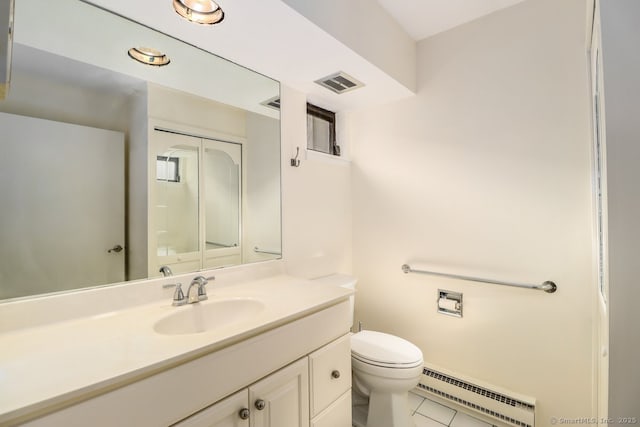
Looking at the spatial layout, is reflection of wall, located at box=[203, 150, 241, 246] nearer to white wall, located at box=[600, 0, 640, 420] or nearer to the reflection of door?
the reflection of door

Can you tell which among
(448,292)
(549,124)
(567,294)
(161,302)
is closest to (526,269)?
(567,294)

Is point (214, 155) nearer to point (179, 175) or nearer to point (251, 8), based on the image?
point (179, 175)

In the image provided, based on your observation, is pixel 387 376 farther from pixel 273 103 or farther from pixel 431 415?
pixel 273 103

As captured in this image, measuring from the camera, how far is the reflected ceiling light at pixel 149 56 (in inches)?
44.4

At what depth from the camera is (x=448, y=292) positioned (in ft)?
5.53

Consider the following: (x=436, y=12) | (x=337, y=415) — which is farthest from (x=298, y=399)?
(x=436, y=12)

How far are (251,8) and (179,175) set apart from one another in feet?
2.45

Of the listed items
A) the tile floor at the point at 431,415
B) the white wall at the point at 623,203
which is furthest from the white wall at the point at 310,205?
the white wall at the point at 623,203

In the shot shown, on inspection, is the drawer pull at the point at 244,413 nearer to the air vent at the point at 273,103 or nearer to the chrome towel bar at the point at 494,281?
the chrome towel bar at the point at 494,281

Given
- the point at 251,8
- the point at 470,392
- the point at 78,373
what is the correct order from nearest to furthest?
the point at 78,373 → the point at 251,8 → the point at 470,392

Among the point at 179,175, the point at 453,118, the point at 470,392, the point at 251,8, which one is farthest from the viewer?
the point at 453,118

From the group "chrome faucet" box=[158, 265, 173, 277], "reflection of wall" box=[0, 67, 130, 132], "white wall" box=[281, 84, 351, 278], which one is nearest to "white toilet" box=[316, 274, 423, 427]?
"white wall" box=[281, 84, 351, 278]

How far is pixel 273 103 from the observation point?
5.25ft

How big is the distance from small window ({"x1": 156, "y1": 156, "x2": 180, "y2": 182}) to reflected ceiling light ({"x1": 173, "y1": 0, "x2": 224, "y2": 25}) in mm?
571
